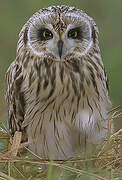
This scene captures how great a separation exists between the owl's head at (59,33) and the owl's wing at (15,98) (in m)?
0.18

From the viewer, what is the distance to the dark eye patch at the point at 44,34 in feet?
16.3

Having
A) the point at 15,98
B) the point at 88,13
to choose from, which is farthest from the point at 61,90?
the point at 88,13

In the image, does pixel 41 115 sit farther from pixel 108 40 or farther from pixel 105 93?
pixel 108 40

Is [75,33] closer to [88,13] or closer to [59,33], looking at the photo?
[59,33]

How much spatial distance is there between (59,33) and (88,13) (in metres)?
3.82

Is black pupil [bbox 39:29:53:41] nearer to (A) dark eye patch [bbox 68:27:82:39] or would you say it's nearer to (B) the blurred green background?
(A) dark eye patch [bbox 68:27:82:39]

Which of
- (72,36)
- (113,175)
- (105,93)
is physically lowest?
(113,175)

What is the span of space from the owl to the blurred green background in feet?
7.33

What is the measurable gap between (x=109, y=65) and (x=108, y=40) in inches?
44.1

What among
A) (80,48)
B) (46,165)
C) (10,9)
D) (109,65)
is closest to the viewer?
(46,165)

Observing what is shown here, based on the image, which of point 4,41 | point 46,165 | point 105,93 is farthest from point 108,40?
point 46,165

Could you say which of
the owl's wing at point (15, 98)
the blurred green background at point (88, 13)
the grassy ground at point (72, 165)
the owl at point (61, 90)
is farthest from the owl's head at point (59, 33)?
the blurred green background at point (88, 13)

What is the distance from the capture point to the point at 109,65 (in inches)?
293

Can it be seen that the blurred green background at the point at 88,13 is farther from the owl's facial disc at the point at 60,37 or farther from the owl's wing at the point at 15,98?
the owl's facial disc at the point at 60,37
